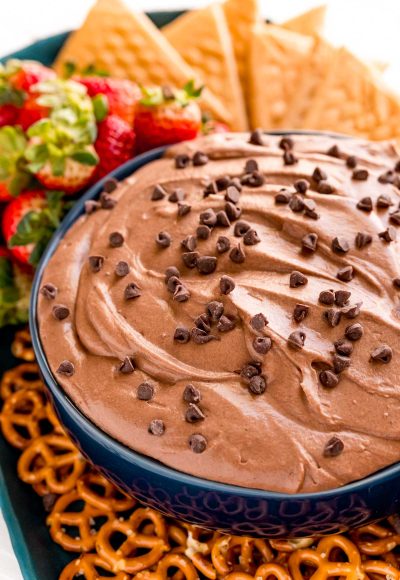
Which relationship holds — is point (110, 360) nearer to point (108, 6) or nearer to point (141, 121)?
point (141, 121)

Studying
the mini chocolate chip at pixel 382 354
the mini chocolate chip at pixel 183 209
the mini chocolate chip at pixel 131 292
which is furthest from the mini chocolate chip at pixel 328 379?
the mini chocolate chip at pixel 183 209

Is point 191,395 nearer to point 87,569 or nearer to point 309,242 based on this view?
point 309,242

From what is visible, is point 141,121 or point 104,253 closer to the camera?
point 104,253

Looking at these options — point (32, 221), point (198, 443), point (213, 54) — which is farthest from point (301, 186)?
point (213, 54)

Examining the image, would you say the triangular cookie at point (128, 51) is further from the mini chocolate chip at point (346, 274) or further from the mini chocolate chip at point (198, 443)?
the mini chocolate chip at point (198, 443)

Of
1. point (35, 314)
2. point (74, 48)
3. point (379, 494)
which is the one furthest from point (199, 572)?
point (74, 48)

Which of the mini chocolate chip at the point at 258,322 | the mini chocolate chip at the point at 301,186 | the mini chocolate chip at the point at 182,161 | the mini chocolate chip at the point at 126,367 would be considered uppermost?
the mini chocolate chip at the point at 301,186
